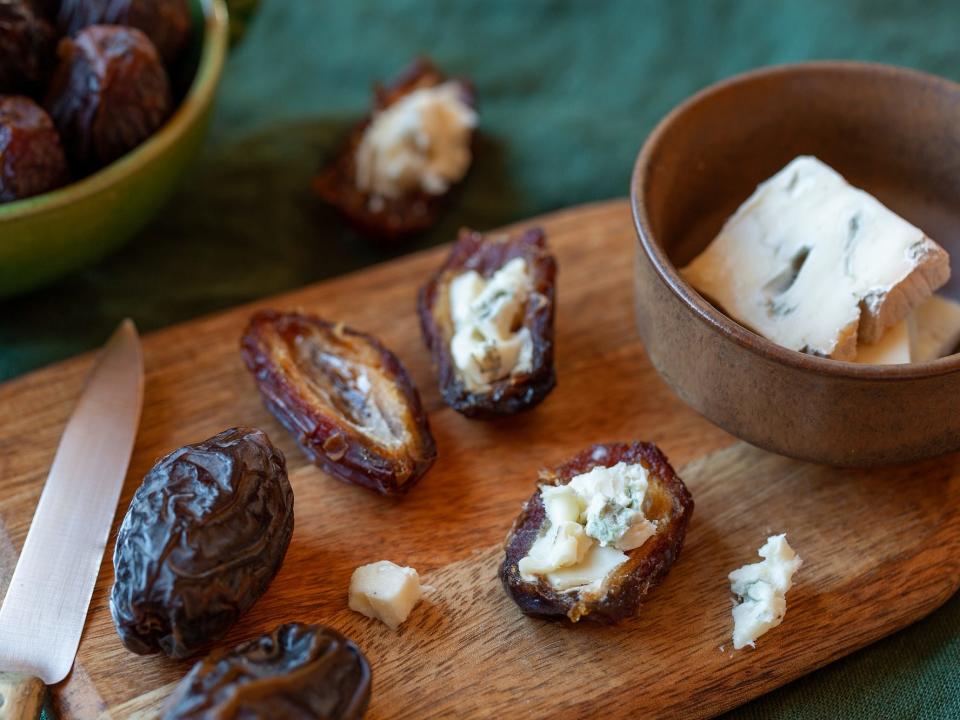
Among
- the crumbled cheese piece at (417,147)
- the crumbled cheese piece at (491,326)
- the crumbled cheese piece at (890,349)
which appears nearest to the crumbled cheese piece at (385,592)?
the crumbled cheese piece at (491,326)

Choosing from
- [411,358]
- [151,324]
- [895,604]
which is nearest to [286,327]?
[411,358]

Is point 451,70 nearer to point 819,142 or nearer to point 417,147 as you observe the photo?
point 417,147

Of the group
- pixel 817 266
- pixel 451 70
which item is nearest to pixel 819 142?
pixel 817 266

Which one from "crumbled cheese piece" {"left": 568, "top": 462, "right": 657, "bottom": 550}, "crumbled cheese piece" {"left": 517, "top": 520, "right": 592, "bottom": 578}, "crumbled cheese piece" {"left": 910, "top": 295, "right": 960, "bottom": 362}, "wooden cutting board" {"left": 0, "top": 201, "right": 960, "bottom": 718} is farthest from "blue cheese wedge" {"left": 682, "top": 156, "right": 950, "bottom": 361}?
"crumbled cheese piece" {"left": 517, "top": 520, "right": 592, "bottom": 578}

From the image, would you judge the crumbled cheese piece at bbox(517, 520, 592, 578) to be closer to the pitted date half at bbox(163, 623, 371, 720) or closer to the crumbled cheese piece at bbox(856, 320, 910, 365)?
the pitted date half at bbox(163, 623, 371, 720)

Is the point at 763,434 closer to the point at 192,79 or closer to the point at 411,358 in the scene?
the point at 411,358

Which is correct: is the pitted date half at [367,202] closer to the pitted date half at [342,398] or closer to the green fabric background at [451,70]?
the green fabric background at [451,70]
